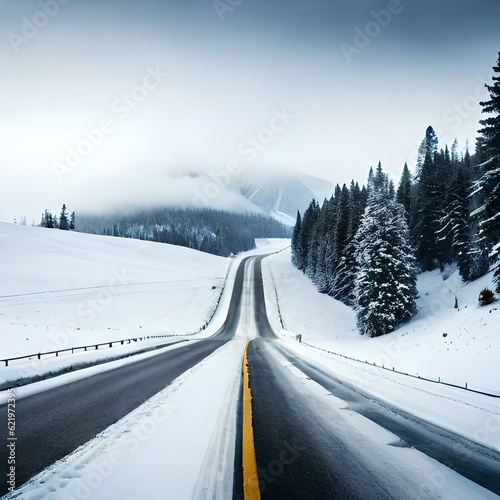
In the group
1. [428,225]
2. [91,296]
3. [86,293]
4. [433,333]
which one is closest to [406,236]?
[433,333]

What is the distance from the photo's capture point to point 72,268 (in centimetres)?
5638

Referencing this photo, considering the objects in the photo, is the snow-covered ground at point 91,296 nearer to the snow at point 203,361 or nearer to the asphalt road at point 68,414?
the snow at point 203,361

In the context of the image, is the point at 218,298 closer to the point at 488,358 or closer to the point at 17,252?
the point at 17,252

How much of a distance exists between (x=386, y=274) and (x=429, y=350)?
10.5 m

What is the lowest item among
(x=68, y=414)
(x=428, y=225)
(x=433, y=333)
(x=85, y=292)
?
(x=433, y=333)

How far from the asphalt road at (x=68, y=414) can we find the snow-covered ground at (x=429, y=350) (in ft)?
16.8

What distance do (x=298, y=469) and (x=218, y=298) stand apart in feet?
Result: 188

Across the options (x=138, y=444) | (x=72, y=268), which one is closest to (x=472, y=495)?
(x=138, y=444)

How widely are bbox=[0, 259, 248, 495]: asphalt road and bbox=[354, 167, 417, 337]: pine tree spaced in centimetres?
2568

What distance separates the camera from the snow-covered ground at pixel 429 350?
5.39 meters

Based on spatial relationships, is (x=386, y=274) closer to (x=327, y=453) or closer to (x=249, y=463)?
(x=327, y=453)

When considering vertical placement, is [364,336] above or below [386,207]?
below

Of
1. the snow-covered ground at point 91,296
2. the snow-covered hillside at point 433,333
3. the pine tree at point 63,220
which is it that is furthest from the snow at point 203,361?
the pine tree at point 63,220

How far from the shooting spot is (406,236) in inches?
1388
